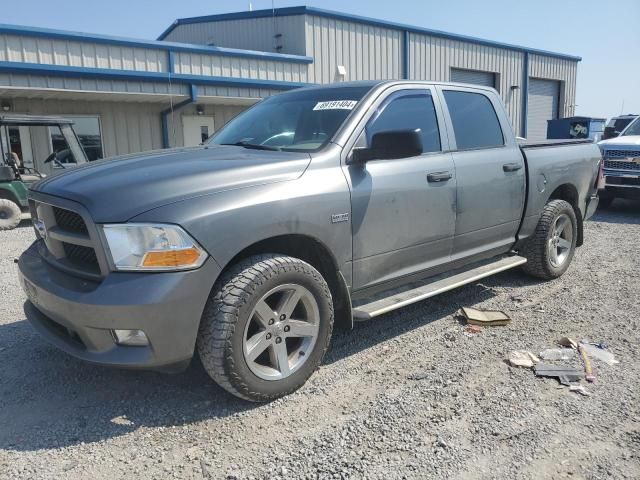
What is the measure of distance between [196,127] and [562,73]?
19360 mm

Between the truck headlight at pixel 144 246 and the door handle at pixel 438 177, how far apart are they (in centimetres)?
203

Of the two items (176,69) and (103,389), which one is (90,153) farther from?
(103,389)

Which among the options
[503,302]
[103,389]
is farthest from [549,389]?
[103,389]

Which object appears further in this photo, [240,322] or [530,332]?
[530,332]

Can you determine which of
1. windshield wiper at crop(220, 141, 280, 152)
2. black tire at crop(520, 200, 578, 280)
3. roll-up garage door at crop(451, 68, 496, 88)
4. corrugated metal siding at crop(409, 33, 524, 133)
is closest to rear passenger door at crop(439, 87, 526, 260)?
black tire at crop(520, 200, 578, 280)

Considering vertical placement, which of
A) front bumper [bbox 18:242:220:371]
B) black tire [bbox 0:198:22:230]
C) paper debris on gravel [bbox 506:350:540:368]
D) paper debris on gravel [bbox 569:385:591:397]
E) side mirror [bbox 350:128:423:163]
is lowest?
paper debris on gravel [bbox 506:350:540:368]

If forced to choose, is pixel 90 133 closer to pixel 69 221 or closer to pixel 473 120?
pixel 473 120

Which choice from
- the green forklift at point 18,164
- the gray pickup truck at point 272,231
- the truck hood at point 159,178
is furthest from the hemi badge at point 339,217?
the green forklift at point 18,164

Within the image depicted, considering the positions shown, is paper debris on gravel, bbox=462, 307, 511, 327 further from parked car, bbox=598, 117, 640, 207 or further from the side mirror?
parked car, bbox=598, 117, 640, 207

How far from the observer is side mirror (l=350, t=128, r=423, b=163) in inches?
133

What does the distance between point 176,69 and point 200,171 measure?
12.3 m

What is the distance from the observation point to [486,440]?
2.78 m

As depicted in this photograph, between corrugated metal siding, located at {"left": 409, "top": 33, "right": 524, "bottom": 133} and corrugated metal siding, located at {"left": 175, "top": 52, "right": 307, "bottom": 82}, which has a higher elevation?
corrugated metal siding, located at {"left": 409, "top": 33, "right": 524, "bottom": 133}

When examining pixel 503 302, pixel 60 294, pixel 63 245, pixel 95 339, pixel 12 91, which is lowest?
pixel 503 302
